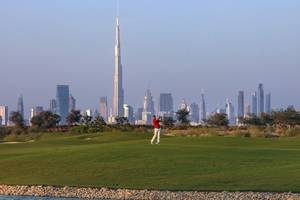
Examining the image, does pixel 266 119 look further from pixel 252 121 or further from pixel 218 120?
pixel 218 120

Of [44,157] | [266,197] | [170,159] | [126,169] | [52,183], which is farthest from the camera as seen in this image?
[44,157]

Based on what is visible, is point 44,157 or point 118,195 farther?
point 44,157

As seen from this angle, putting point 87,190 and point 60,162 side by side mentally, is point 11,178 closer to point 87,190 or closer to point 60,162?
point 60,162

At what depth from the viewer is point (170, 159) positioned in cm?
3697

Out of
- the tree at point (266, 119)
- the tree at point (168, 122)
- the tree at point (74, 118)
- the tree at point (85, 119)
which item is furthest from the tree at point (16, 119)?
the tree at point (266, 119)

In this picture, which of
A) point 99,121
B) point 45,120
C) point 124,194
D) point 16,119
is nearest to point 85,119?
point 45,120

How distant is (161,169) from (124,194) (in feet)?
19.0

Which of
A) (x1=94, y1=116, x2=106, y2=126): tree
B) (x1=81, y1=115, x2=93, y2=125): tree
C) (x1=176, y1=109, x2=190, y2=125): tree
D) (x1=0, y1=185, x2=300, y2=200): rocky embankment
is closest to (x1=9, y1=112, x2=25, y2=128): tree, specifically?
(x1=81, y1=115, x2=93, y2=125): tree

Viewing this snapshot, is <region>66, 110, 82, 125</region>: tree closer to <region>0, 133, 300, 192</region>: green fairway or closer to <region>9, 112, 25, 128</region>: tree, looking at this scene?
<region>9, 112, 25, 128</region>: tree

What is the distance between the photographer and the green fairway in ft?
97.7

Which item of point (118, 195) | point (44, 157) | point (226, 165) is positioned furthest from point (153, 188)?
point (44, 157)

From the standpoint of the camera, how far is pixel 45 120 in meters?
128

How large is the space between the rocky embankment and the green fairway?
0.99m

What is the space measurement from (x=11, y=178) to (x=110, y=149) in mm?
9264
